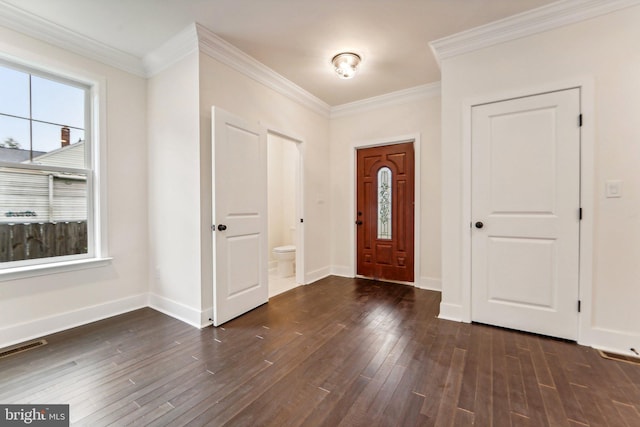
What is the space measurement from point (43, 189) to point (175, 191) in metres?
1.11

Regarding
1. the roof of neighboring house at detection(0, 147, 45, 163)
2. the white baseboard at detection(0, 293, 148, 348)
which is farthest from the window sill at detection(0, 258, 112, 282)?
the roof of neighboring house at detection(0, 147, 45, 163)

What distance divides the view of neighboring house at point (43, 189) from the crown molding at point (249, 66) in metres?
1.64

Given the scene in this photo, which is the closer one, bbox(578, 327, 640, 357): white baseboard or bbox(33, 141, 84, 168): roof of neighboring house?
bbox(578, 327, 640, 357): white baseboard

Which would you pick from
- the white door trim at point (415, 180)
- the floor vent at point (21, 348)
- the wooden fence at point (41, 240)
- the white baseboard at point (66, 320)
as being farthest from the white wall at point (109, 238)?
the white door trim at point (415, 180)

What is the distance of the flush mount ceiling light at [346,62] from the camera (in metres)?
2.92

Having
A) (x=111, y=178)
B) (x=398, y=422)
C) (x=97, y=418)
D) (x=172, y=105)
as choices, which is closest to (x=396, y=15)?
(x=172, y=105)

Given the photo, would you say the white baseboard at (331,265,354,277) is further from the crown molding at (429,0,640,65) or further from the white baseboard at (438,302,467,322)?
the crown molding at (429,0,640,65)

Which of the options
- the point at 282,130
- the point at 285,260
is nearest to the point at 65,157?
the point at 282,130

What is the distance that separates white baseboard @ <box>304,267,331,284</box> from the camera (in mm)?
4043

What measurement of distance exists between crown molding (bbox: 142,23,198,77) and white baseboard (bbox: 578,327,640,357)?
4.19 metres

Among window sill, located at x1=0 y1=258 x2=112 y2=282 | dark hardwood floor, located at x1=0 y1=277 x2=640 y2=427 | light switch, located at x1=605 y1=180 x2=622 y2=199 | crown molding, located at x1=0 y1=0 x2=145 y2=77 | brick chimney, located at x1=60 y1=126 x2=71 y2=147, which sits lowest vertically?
dark hardwood floor, located at x1=0 y1=277 x2=640 y2=427

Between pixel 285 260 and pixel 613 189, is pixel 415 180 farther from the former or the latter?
pixel 285 260

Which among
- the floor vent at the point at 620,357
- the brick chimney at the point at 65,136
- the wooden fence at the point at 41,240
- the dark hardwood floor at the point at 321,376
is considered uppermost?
the brick chimney at the point at 65,136

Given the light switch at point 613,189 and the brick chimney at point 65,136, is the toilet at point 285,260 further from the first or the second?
the light switch at point 613,189
